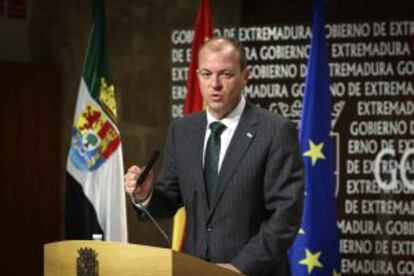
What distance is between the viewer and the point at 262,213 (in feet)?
8.91

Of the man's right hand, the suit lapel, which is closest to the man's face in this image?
the suit lapel

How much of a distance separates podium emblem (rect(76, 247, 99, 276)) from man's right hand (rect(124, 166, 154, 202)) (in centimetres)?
32

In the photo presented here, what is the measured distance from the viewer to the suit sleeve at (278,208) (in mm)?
2562

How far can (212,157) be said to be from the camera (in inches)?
109

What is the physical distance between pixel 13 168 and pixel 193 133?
3280 mm

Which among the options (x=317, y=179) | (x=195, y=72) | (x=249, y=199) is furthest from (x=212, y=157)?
(x=195, y=72)

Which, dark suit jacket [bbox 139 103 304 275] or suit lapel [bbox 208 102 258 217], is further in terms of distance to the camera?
suit lapel [bbox 208 102 258 217]

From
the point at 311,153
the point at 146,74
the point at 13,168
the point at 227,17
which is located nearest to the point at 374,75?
the point at 311,153

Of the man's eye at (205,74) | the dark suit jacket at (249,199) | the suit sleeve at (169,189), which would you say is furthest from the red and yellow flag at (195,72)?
the man's eye at (205,74)

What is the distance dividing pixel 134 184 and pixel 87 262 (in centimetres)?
35

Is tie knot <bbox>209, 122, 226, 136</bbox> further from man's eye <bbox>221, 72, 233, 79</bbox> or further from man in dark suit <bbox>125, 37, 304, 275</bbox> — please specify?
man's eye <bbox>221, 72, 233, 79</bbox>

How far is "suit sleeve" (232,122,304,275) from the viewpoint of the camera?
2562mm

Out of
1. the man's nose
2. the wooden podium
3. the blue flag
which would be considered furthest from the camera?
the blue flag

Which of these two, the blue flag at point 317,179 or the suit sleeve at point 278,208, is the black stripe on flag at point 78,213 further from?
the suit sleeve at point 278,208
